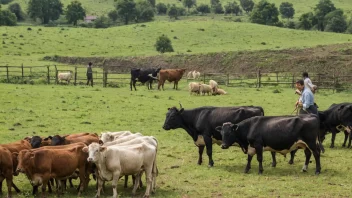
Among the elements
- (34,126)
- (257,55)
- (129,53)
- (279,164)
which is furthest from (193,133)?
(129,53)

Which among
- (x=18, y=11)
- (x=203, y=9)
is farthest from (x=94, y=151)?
(x=203, y=9)

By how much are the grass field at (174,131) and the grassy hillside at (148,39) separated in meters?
21.6

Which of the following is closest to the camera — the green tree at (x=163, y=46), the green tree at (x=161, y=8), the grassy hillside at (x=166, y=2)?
the green tree at (x=163, y=46)

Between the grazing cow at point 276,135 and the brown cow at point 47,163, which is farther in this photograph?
the grazing cow at point 276,135

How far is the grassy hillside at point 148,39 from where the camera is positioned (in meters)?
54.6

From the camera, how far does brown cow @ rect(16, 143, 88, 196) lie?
34.2ft

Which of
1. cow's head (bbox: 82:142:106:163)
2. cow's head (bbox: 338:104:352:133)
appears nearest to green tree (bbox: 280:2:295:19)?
cow's head (bbox: 338:104:352:133)

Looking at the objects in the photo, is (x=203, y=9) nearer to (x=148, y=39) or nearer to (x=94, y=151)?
(x=148, y=39)

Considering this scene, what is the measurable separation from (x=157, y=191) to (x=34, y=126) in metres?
9.66

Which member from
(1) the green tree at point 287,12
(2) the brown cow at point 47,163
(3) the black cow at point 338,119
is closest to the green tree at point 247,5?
(1) the green tree at point 287,12

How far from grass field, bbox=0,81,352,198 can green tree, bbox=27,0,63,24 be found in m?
60.7

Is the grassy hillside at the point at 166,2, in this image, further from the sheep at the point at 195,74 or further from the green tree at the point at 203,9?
the sheep at the point at 195,74

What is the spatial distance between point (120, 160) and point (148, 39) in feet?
171

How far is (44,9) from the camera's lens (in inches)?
3543
